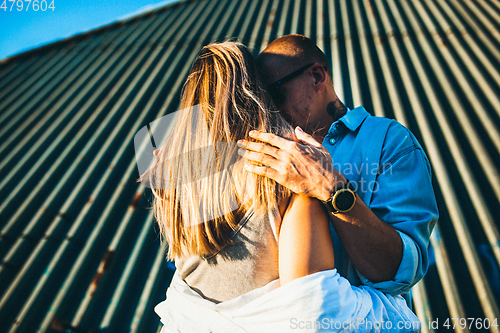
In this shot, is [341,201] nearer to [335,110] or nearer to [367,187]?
[367,187]

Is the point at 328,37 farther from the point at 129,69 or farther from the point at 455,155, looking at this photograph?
the point at 129,69

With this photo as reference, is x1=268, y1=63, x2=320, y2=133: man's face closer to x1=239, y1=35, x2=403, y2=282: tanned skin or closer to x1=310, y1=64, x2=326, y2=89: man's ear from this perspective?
x1=310, y1=64, x2=326, y2=89: man's ear

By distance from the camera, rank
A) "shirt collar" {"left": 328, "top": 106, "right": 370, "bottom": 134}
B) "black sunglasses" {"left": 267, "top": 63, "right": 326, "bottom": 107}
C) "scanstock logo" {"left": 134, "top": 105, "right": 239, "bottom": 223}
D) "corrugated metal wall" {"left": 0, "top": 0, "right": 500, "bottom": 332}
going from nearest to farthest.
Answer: "scanstock logo" {"left": 134, "top": 105, "right": 239, "bottom": 223} < "shirt collar" {"left": 328, "top": 106, "right": 370, "bottom": 134} < "black sunglasses" {"left": 267, "top": 63, "right": 326, "bottom": 107} < "corrugated metal wall" {"left": 0, "top": 0, "right": 500, "bottom": 332}

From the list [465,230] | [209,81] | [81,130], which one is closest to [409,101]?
[465,230]

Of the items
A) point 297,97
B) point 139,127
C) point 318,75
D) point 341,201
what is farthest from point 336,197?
point 139,127

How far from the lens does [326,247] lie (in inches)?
27.6

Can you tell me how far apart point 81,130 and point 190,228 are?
220cm

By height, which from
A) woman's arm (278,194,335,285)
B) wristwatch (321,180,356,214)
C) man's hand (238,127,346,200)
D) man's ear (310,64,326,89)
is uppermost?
man's ear (310,64,326,89)

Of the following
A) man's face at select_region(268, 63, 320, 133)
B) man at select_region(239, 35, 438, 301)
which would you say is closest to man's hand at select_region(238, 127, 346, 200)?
man at select_region(239, 35, 438, 301)

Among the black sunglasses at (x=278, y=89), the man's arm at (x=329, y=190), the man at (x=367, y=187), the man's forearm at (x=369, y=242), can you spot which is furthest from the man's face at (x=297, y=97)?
the man's forearm at (x=369, y=242)

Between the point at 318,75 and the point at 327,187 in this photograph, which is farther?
the point at 318,75

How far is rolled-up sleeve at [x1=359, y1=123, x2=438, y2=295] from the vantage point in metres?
0.83

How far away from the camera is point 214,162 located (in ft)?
2.61

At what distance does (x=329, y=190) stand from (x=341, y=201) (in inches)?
2.0
